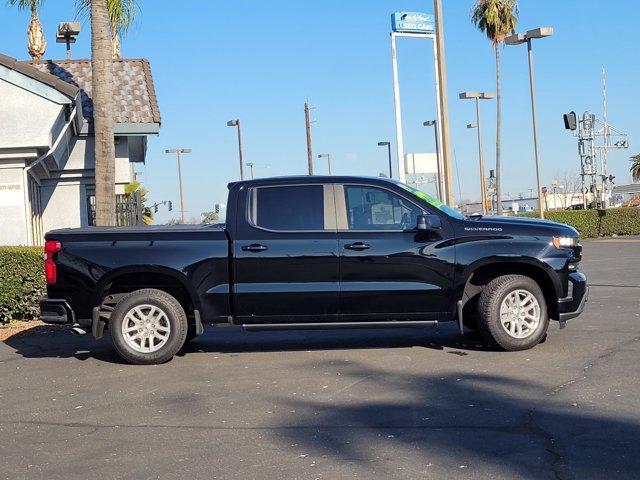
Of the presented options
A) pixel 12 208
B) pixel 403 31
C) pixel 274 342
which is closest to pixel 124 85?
pixel 12 208

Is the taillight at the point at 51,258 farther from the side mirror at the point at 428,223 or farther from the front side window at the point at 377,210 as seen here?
the side mirror at the point at 428,223

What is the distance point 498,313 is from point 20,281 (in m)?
6.98

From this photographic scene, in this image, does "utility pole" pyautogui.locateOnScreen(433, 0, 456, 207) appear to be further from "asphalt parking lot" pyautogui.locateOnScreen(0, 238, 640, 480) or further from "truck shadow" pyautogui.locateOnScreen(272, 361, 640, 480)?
"truck shadow" pyautogui.locateOnScreen(272, 361, 640, 480)

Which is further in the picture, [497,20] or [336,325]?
[497,20]

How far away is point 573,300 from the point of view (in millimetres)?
9383

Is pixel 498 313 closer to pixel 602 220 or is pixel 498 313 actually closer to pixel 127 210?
pixel 127 210

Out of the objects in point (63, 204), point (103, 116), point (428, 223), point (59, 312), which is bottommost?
point (59, 312)

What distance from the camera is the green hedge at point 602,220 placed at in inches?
1617

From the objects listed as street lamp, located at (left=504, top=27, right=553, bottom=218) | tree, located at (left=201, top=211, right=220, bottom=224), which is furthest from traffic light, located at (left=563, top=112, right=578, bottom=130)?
tree, located at (left=201, top=211, right=220, bottom=224)

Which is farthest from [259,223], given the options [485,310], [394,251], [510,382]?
[510,382]

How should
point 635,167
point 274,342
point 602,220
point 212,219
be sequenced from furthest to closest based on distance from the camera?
point 635,167 < point 602,220 < point 212,219 < point 274,342

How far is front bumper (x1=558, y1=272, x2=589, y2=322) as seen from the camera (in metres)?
9.34

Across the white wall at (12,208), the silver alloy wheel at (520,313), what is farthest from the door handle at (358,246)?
the white wall at (12,208)

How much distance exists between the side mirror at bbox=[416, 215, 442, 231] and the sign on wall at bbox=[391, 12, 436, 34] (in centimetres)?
1668
